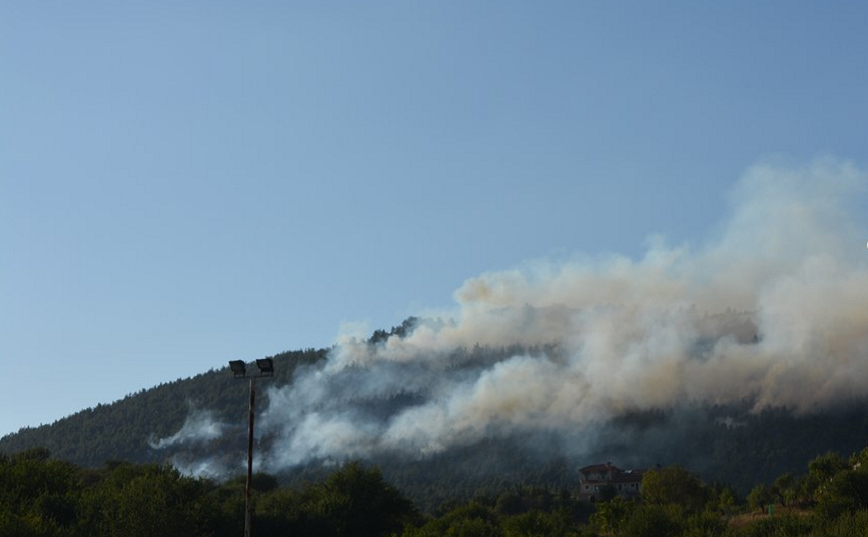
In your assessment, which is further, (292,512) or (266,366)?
(292,512)

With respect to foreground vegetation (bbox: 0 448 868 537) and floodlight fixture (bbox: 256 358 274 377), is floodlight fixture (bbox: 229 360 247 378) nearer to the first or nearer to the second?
floodlight fixture (bbox: 256 358 274 377)

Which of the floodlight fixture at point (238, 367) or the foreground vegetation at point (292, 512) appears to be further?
the foreground vegetation at point (292, 512)

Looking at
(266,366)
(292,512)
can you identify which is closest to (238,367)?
(266,366)

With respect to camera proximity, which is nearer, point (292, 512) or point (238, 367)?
point (238, 367)

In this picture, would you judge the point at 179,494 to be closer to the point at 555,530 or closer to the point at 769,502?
the point at 555,530

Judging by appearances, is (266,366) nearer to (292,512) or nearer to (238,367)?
(238,367)

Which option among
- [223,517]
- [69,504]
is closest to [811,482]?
[223,517]

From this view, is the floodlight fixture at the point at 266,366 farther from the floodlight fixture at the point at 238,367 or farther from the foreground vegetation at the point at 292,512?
Result: the foreground vegetation at the point at 292,512

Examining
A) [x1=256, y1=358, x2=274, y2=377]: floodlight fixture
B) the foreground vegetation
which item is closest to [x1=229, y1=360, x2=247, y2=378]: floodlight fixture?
[x1=256, y1=358, x2=274, y2=377]: floodlight fixture

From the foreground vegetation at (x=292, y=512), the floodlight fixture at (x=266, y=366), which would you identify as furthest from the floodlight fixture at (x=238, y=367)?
the foreground vegetation at (x=292, y=512)

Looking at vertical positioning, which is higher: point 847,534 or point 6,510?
point 6,510

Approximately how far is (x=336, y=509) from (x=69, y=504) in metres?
40.5

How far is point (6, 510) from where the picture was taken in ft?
251

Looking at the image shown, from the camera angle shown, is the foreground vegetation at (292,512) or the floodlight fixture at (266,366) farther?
the foreground vegetation at (292,512)
